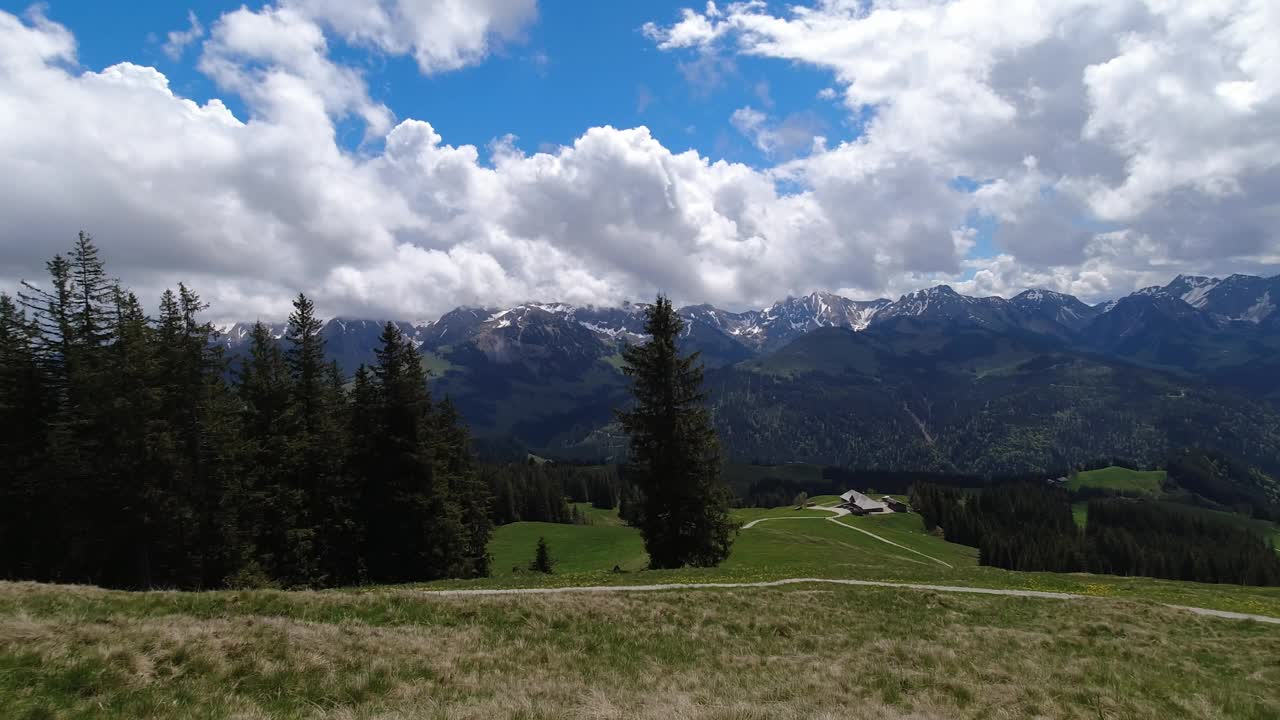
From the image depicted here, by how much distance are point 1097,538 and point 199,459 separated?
599 feet

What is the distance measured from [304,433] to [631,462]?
21073 millimetres

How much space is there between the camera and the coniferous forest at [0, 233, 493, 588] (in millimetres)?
30484

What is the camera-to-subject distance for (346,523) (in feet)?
128

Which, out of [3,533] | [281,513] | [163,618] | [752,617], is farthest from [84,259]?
[752,617]

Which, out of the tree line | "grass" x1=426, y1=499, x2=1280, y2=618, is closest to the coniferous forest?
"grass" x1=426, y1=499, x2=1280, y2=618

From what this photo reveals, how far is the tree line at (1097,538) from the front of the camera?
12244 cm

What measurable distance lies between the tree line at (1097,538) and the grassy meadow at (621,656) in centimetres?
11858

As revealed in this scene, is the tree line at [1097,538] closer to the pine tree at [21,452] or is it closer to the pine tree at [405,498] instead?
the pine tree at [405,498]

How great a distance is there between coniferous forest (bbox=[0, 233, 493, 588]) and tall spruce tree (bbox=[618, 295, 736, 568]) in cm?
1402

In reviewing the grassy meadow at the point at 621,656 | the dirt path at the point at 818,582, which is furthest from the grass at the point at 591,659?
the dirt path at the point at 818,582

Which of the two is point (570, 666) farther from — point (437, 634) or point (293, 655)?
point (293, 655)

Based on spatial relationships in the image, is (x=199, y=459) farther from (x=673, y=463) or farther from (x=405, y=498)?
(x=673, y=463)

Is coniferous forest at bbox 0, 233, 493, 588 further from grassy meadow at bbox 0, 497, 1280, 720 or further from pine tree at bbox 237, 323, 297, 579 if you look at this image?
grassy meadow at bbox 0, 497, 1280, 720

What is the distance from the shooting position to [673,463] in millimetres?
37781
